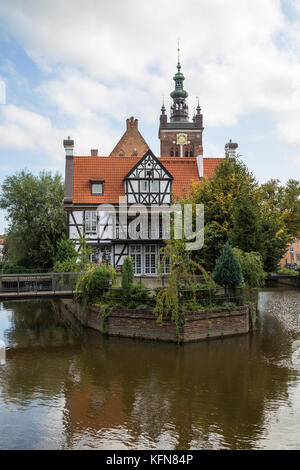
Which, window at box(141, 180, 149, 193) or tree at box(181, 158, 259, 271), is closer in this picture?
tree at box(181, 158, 259, 271)

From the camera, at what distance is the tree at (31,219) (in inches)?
1407

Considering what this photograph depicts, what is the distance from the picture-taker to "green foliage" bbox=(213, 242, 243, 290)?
19594mm

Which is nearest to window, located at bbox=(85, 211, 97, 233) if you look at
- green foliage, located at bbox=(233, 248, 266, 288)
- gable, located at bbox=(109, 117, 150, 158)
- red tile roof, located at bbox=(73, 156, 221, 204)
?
red tile roof, located at bbox=(73, 156, 221, 204)

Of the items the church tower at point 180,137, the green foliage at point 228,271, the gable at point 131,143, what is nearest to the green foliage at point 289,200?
the church tower at point 180,137

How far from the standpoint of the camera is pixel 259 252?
23625 millimetres

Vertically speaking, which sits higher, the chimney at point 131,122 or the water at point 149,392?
the chimney at point 131,122

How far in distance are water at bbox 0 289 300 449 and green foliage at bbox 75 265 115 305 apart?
68.2 inches

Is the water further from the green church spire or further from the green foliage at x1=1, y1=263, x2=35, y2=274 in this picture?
the green church spire

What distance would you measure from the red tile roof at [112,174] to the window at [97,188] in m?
0.30

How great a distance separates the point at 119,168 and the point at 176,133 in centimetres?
2423

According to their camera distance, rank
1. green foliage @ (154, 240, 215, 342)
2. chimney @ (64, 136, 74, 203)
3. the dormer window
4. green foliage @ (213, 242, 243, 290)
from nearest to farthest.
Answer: green foliage @ (154, 240, 215, 342), green foliage @ (213, 242, 243, 290), chimney @ (64, 136, 74, 203), the dormer window

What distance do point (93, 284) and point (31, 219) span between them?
692 inches

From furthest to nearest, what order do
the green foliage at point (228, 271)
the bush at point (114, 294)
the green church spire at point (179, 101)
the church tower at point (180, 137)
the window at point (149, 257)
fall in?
1. the green church spire at point (179, 101)
2. the church tower at point (180, 137)
3. the window at point (149, 257)
4. the bush at point (114, 294)
5. the green foliage at point (228, 271)

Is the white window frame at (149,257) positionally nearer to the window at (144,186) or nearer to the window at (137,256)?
the window at (137,256)
